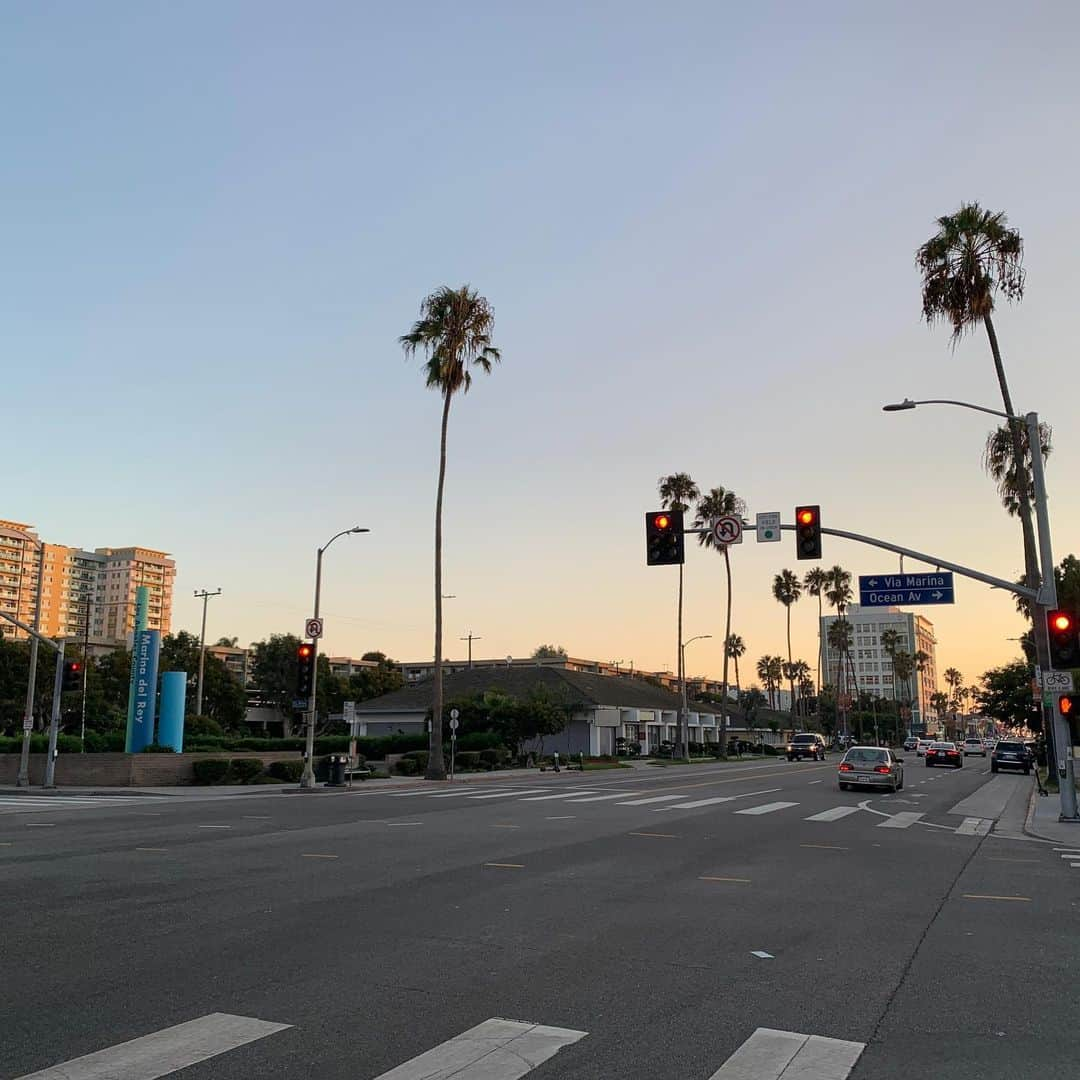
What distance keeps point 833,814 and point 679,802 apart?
4609 millimetres

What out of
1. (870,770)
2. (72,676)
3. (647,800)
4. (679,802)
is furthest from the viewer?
(72,676)

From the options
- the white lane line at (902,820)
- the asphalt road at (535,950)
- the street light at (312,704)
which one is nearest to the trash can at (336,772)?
the street light at (312,704)

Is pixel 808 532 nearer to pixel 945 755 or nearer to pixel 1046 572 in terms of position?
pixel 1046 572

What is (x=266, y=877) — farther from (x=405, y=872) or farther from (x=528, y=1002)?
(x=528, y=1002)

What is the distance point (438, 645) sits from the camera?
43.1m

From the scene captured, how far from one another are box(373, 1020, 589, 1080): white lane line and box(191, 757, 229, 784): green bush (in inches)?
1343

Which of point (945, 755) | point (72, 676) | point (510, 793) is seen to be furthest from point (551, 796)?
point (945, 755)

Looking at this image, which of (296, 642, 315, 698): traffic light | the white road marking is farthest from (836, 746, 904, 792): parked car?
(296, 642, 315, 698): traffic light

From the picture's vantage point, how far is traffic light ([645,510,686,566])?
891 inches

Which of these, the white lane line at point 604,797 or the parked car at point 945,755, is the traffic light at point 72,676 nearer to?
the white lane line at point 604,797

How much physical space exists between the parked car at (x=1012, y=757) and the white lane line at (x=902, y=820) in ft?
98.1

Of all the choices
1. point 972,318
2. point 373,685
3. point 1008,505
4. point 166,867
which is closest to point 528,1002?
point 166,867

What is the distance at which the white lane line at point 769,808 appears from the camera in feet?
79.9

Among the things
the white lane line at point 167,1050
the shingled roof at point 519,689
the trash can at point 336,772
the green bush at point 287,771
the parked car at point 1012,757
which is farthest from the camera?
the shingled roof at point 519,689
